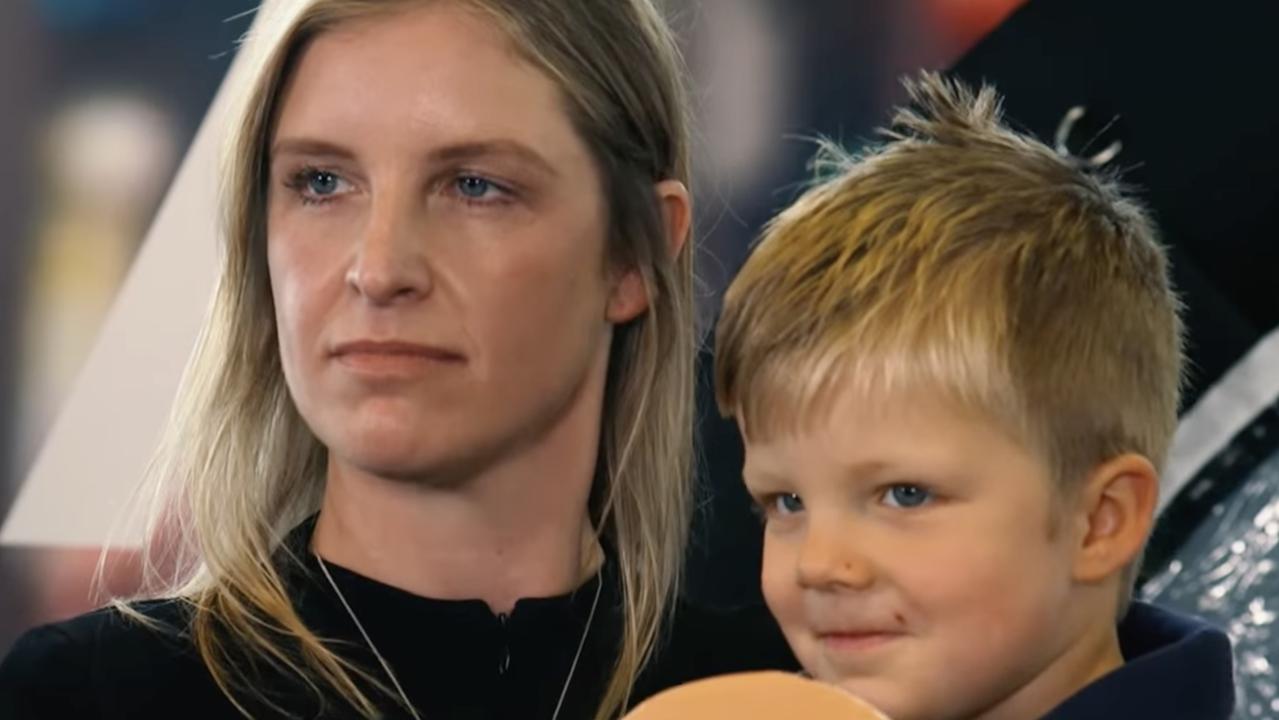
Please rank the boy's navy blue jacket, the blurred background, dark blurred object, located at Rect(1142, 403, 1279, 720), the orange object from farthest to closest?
the blurred background
dark blurred object, located at Rect(1142, 403, 1279, 720)
the boy's navy blue jacket
the orange object

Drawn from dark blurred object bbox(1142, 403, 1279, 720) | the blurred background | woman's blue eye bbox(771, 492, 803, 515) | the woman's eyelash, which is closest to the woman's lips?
the woman's eyelash

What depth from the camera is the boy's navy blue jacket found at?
1160 millimetres

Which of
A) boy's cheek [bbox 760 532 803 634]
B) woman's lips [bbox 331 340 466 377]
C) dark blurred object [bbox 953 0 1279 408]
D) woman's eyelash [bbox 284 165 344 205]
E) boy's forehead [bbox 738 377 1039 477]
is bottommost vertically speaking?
boy's cheek [bbox 760 532 803 634]

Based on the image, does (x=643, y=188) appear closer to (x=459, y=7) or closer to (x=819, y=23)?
(x=459, y=7)

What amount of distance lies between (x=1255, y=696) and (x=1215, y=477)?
22 centimetres

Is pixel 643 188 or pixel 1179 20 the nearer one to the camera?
pixel 643 188

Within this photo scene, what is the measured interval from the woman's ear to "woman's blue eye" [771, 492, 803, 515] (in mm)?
349

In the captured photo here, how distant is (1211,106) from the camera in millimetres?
2230

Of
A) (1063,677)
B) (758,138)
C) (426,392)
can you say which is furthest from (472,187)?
(758,138)

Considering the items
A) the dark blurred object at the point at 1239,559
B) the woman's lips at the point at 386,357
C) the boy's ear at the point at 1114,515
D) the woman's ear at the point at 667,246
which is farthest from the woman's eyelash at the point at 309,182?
the dark blurred object at the point at 1239,559

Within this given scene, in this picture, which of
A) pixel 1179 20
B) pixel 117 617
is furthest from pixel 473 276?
pixel 1179 20

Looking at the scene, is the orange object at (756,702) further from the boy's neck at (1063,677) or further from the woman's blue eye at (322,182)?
the woman's blue eye at (322,182)

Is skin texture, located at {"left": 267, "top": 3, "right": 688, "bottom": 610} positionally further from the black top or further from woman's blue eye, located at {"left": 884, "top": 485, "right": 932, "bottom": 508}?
woman's blue eye, located at {"left": 884, "top": 485, "right": 932, "bottom": 508}

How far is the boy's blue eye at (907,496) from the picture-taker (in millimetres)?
1177
